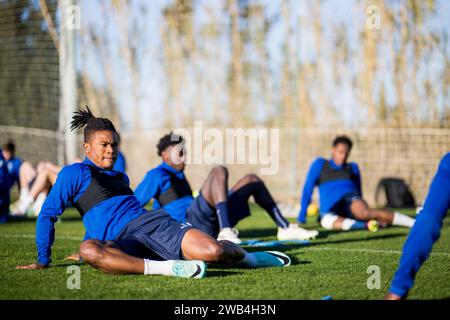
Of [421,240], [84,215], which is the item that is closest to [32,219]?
[84,215]

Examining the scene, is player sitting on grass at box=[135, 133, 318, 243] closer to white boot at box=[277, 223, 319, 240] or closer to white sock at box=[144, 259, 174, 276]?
white boot at box=[277, 223, 319, 240]

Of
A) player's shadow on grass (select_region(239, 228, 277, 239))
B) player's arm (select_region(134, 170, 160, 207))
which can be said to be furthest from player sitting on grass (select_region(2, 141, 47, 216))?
player's arm (select_region(134, 170, 160, 207))

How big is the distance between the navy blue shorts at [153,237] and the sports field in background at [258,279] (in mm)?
278

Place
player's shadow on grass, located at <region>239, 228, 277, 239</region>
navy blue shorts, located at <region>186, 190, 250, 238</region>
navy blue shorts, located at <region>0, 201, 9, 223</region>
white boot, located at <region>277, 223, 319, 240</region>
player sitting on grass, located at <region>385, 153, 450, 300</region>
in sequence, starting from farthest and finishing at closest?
navy blue shorts, located at <region>0, 201, 9, 223</region> → player's shadow on grass, located at <region>239, 228, 277, 239</region> → white boot, located at <region>277, 223, 319, 240</region> → navy blue shorts, located at <region>186, 190, 250, 238</region> → player sitting on grass, located at <region>385, 153, 450, 300</region>

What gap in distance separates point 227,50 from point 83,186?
40.7ft

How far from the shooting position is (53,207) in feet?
16.8

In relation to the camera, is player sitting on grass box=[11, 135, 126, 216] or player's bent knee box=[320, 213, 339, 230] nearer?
player's bent knee box=[320, 213, 339, 230]

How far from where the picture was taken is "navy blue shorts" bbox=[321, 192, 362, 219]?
32.0ft

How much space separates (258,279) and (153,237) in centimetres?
93

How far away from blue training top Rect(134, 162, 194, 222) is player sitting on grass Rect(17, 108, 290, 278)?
69.7 inches

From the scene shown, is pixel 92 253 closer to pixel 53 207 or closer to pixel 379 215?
pixel 53 207

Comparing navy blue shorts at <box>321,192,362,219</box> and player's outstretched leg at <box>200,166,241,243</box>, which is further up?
player's outstretched leg at <box>200,166,241,243</box>

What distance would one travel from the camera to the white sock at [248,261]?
5.51 metres

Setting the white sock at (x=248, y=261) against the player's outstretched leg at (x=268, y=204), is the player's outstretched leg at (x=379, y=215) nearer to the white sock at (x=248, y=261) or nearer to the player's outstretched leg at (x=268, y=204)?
the player's outstretched leg at (x=268, y=204)
